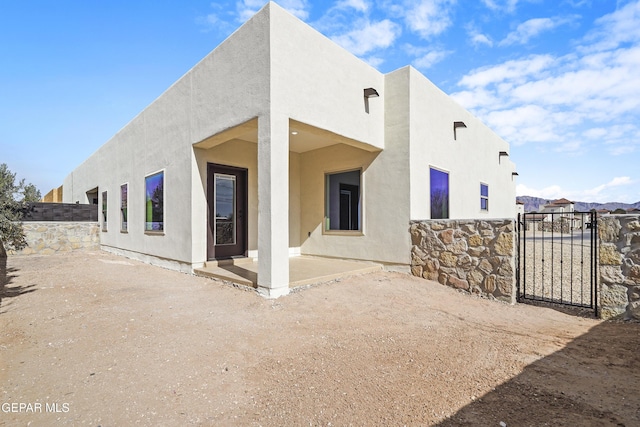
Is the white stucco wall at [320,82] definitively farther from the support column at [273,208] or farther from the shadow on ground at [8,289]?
the shadow on ground at [8,289]

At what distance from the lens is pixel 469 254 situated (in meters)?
5.95

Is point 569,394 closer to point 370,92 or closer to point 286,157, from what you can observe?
point 286,157

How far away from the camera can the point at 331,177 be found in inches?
343

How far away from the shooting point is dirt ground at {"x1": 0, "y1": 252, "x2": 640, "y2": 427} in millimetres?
2193

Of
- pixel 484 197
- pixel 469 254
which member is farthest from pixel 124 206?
pixel 484 197

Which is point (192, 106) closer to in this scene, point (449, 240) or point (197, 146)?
point (197, 146)

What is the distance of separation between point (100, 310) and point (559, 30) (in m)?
11.2

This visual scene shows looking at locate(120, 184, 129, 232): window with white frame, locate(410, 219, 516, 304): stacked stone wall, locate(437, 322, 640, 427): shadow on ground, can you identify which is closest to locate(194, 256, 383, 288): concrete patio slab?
locate(410, 219, 516, 304): stacked stone wall

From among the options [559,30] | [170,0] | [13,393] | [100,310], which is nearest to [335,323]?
[13,393]

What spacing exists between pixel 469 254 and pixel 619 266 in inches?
82.6

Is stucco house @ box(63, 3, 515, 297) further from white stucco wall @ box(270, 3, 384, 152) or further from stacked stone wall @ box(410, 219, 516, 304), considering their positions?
stacked stone wall @ box(410, 219, 516, 304)

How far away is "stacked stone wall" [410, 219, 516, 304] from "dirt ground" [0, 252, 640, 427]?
1.51ft

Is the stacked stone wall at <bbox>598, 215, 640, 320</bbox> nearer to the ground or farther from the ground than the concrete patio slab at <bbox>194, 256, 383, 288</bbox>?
farther from the ground

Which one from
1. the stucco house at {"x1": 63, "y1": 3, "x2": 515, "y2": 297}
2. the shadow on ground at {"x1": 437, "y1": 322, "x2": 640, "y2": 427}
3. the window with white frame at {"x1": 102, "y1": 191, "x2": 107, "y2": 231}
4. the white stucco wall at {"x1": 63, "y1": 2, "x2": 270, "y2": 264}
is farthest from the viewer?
the window with white frame at {"x1": 102, "y1": 191, "x2": 107, "y2": 231}
